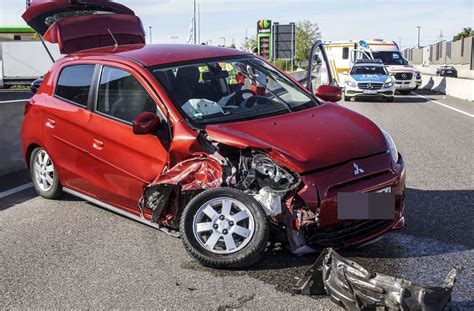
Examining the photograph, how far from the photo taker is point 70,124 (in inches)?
224

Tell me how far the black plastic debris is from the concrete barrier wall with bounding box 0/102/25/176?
5813mm

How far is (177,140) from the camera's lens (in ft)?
15.1

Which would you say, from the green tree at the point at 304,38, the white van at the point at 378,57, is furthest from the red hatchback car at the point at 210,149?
the green tree at the point at 304,38

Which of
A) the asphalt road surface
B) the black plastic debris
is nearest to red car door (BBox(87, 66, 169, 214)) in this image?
the asphalt road surface

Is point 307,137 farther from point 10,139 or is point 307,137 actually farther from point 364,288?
point 10,139

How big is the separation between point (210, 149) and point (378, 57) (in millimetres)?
25489

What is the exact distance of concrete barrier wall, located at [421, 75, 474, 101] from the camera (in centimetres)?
2245

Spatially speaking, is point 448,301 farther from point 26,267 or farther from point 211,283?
point 26,267

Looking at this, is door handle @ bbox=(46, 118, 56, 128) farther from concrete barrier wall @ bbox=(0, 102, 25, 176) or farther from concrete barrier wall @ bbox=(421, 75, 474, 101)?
concrete barrier wall @ bbox=(421, 75, 474, 101)

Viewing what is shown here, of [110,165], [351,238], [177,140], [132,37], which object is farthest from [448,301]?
[132,37]

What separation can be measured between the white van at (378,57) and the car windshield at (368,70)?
2387 mm

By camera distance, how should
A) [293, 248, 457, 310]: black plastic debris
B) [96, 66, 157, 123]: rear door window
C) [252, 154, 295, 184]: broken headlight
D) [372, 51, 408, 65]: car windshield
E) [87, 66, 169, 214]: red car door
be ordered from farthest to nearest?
[372, 51, 408, 65]: car windshield
[96, 66, 157, 123]: rear door window
[87, 66, 169, 214]: red car door
[252, 154, 295, 184]: broken headlight
[293, 248, 457, 310]: black plastic debris

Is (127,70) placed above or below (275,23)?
below

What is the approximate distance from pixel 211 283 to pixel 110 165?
165 centimetres
